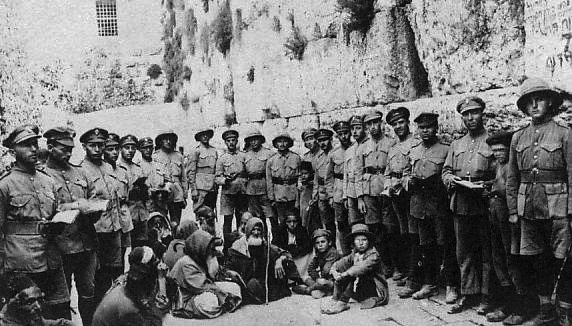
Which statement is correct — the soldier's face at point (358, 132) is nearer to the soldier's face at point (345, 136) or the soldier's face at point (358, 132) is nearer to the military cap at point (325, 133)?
the soldier's face at point (345, 136)

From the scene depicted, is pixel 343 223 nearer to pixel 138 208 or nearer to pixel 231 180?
pixel 231 180

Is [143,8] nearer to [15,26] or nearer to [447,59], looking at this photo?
[15,26]

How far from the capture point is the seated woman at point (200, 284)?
243 inches

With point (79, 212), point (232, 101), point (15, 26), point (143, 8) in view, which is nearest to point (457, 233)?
point (79, 212)

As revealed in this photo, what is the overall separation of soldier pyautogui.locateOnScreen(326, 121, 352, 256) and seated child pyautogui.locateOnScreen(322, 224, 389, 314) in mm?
1209

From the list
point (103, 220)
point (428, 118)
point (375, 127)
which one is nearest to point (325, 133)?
point (375, 127)

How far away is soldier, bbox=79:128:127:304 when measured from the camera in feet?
19.6

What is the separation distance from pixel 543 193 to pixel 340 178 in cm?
316

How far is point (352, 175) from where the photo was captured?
7043 millimetres

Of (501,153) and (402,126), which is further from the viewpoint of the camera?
(402,126)

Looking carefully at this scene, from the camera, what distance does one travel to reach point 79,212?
5.04m

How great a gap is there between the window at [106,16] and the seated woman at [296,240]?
19.7 metres

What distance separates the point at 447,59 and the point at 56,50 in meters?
19.4

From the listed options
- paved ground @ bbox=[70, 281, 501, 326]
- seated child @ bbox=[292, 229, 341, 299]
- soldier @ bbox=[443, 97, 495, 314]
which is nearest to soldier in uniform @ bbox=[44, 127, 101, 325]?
paved ground @ bbox=[70, 281, 501, 326]
